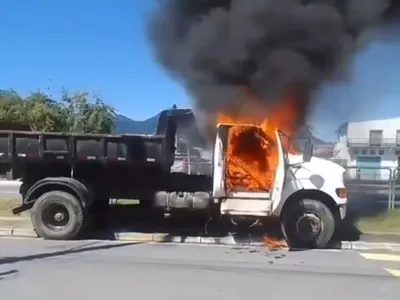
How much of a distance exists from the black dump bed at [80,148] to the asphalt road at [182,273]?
56.1 inches

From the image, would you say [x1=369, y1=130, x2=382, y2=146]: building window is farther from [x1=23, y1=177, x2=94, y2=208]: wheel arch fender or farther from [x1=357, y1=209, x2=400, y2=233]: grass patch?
[x1=23, y1=177, x2=94, y2=208]: wheel arch fender

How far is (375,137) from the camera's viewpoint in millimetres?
45875

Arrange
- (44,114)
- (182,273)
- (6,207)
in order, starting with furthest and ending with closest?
(44,114)
(6,207)
(182,273)

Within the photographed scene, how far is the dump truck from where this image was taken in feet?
30.6

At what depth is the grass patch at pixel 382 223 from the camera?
430 inches

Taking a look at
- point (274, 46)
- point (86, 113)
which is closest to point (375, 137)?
point (86, 113)

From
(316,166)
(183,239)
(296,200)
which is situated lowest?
(183,239)

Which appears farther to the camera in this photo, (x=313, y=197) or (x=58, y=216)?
(x=58, y=216)

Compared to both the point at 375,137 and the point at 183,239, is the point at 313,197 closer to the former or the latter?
the point at 183,239

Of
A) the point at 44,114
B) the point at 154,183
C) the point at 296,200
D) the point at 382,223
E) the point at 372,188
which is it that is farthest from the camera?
the point at 44,114

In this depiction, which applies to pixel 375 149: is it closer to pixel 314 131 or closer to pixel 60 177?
pixel 314 131

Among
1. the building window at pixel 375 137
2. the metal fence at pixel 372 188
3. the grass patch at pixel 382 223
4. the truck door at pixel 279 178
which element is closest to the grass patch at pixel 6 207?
the truck door at pixel 279 178

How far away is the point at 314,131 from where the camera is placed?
1298cm

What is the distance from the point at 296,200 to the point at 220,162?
1.35 m
